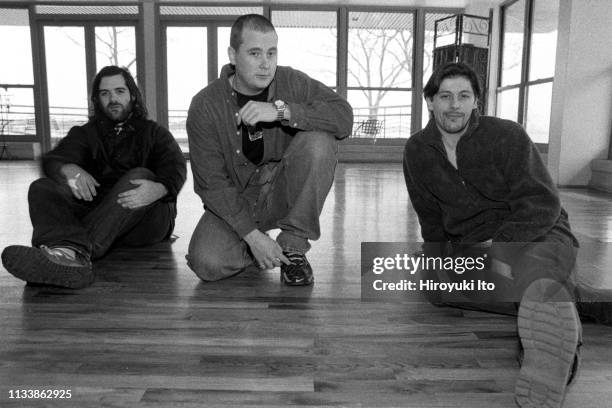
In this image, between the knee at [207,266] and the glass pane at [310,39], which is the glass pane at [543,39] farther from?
the knee at [207,266]

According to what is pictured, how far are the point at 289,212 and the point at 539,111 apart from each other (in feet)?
21.7

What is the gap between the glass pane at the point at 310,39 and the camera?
9.59 meters

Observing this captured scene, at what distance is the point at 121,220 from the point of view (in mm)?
2076

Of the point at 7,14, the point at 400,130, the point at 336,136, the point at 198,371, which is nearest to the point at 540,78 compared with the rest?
the point at 400,130

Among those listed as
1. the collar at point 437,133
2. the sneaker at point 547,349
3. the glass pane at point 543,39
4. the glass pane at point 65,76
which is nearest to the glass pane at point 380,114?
the glass pane at point 543,39

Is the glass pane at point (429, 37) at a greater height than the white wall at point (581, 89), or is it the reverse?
the glass pane at point (429, 37)

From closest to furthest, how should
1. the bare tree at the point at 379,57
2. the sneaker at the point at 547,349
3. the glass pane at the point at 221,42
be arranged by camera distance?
the sneaker at the point at 547,349 → the glass pane at the point at 221,42 → the bare tree at the point at 379,57

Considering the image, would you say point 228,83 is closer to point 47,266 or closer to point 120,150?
point 120,150

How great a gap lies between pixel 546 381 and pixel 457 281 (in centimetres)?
70

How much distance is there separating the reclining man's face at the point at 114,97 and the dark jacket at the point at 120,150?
45 millimetres

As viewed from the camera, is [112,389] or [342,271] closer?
[112,389]

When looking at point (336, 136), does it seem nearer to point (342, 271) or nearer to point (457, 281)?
point (342, 271)

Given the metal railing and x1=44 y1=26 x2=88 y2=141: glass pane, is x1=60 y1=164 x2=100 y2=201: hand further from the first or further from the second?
x1=44 y1=26 x2=88 y2=141: glass pane

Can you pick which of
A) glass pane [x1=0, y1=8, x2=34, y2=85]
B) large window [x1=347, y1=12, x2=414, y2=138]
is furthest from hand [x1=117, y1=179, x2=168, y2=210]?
glass pane [x1=0, y1=8, x2=34, y2=85]
